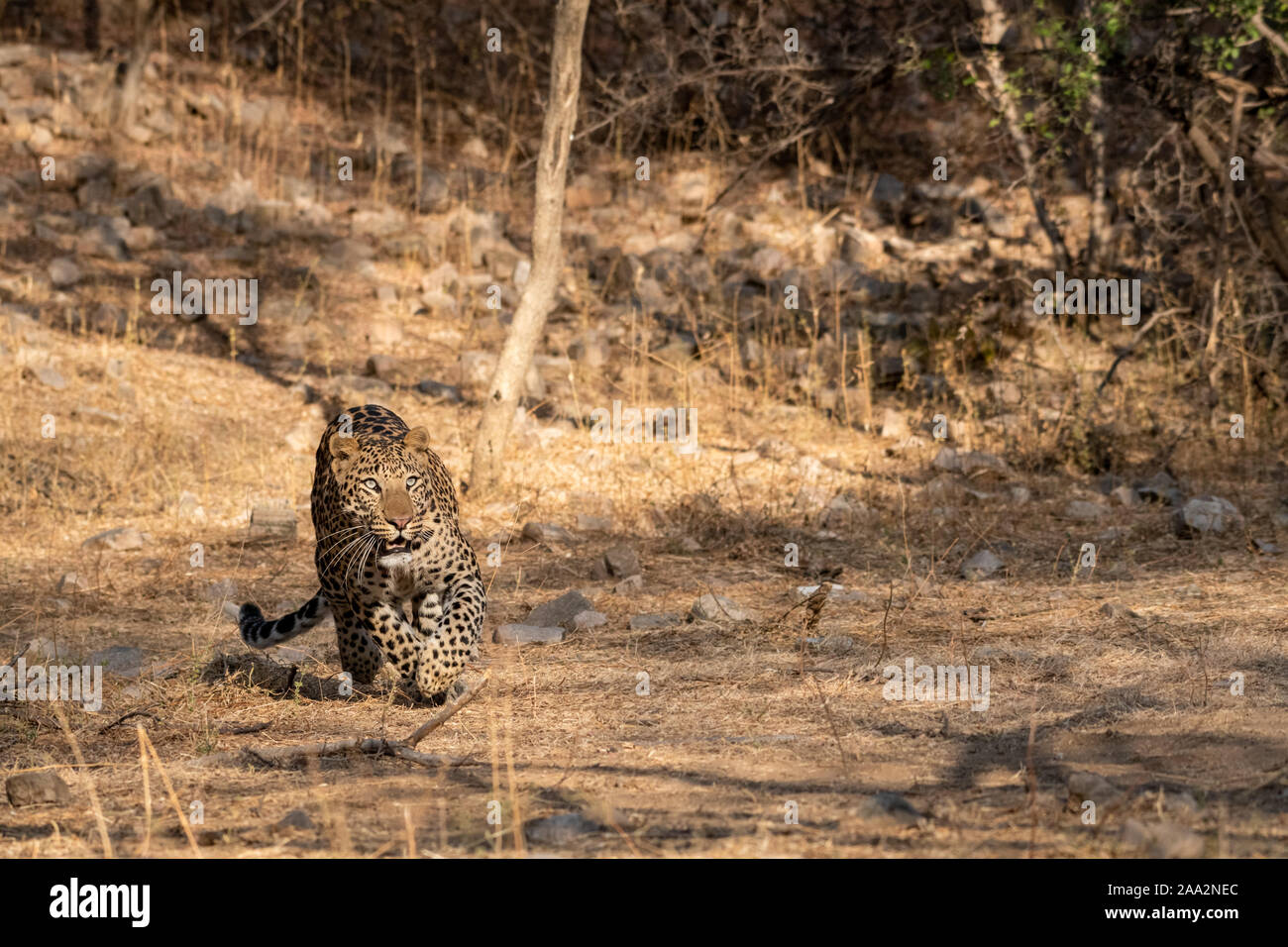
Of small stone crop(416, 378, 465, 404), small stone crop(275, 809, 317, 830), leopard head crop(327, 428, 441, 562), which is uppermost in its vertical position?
small stone crop(416, 378, 465, 404)

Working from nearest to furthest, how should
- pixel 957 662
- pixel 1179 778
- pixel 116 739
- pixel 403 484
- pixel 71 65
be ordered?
pixel 1179 778
pixel 116 739
pixel 403 484
pixel 957 662
pixel 71 65

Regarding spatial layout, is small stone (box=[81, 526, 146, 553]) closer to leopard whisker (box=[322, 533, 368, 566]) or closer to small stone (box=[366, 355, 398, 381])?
leopard whisker (box=[322, 533, 368, 566])

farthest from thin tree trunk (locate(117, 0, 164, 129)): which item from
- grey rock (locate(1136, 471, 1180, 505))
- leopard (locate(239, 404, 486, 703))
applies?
grey rock (locate(1136, 471, 1180, 505))

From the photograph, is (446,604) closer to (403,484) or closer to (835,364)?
(403,484)

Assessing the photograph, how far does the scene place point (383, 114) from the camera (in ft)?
57.6

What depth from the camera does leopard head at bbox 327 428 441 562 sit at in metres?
5.79

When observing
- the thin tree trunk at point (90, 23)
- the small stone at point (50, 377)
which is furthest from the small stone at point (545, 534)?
the thin tree trunk at point (90, 23)

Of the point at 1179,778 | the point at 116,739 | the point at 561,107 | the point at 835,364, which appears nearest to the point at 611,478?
the point at 561,107

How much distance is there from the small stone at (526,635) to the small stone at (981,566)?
2.46m

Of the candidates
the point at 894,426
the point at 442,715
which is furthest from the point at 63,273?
the point at 442,715

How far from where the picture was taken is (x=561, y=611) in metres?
7.61

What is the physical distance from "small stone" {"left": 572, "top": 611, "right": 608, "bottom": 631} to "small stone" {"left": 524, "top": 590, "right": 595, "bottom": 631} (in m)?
0.03

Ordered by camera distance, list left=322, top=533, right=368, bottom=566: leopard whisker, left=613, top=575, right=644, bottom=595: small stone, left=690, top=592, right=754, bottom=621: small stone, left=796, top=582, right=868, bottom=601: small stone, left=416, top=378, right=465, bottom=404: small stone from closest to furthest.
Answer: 1. left=322, top=533, right=368, bottom=566: leopard whisker
2. left=690, top=592, right=754, bottom=621: small stone
3. left=796, top=582, right=868, bottom=601: small stone
4. left=613, top=575, right=644, bottom=595: small stone
5. left=416, top=378, right=465, bottom=404: small stone

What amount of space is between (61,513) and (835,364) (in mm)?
6640
